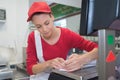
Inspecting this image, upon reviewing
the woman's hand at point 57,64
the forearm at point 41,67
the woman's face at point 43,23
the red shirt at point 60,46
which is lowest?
the forearm at point 41,67

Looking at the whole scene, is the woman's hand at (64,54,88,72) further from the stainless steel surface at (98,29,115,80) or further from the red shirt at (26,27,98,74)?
the red shirt at (26,27,98,74)

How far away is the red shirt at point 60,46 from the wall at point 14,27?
47.5 inches

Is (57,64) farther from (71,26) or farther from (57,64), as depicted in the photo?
(71,26)

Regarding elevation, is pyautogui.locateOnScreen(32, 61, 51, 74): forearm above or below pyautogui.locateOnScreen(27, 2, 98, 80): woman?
below

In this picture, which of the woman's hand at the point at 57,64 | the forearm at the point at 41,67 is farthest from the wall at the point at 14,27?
the woman's hand at the point at 57,64

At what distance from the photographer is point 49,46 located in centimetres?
A: 110

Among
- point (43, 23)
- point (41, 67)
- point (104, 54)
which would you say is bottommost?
point (41, 67)

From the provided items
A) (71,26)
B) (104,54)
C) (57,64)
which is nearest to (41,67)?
(57,64)

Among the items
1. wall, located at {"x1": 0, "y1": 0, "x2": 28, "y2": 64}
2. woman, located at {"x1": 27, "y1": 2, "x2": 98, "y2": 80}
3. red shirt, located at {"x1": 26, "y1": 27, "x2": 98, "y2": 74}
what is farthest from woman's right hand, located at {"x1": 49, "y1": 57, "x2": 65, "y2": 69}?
wall, located at {"x1": 0, "y1": 0, "x2": 28, "y2": 64}

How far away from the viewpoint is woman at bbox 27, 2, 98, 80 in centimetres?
82

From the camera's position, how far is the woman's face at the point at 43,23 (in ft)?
3.19

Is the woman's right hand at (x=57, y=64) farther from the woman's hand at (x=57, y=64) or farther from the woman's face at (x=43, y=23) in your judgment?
the woman's face at (x=43, y=23)

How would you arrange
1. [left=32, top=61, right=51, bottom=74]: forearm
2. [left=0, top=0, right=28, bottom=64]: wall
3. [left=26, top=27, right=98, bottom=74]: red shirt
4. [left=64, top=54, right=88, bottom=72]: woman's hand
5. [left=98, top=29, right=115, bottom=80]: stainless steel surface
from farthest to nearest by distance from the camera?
[left=0, top=0, right=28, bottom=64]: wall < [left=26, top=27, right=98, bottom=74]: red shirt < [left=32, top=61, right=51, bottom=74]: forearm < [left=64, top=54, right=88, bottom=72]: woman's hand < [left=98, top=29, right=115, bottom=80]: stainless steel surface

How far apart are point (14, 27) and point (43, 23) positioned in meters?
1.41
